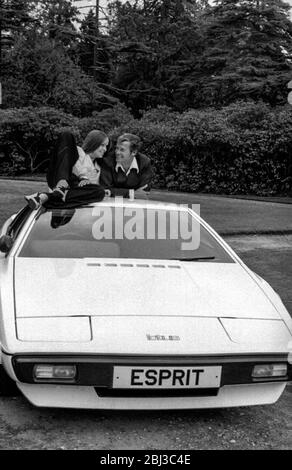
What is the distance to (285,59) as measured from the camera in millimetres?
26312

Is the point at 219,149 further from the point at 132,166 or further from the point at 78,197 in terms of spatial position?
the point at 78,197

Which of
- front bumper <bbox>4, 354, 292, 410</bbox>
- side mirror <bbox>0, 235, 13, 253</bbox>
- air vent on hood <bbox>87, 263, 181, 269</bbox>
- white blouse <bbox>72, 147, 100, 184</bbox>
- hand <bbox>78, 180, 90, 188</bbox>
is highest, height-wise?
white blouse <bbox>72, 147, 100, 184</bbox>

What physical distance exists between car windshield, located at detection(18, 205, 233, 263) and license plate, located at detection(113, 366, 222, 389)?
4.38 ft

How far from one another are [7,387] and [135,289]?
0.90 m

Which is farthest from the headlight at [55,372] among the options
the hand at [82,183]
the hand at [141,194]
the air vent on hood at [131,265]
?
the hand at [141,194]

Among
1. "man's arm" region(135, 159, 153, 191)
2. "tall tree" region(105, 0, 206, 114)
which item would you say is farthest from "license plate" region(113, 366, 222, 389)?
"tall tree" region(105, 0, 206, 114)

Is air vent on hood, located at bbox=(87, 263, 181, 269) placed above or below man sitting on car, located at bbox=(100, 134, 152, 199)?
below

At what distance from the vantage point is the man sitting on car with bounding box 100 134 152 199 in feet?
19.5

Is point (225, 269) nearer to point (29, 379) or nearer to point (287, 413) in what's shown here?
point (287, 413)

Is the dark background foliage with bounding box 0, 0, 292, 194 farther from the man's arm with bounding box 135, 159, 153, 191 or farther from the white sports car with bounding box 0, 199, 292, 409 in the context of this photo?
the white sports car with bounding box 0, 199, 292, 409

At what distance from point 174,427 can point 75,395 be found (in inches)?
21.2

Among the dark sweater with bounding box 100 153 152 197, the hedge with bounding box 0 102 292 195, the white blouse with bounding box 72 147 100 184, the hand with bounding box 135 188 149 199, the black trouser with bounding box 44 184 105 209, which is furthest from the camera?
the hedge with bounding box 0 102 292 195

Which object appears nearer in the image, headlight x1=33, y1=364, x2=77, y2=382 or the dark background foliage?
headlight x1=33, y1=364, x2=77, y2=382

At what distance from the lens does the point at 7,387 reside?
10.3ft
